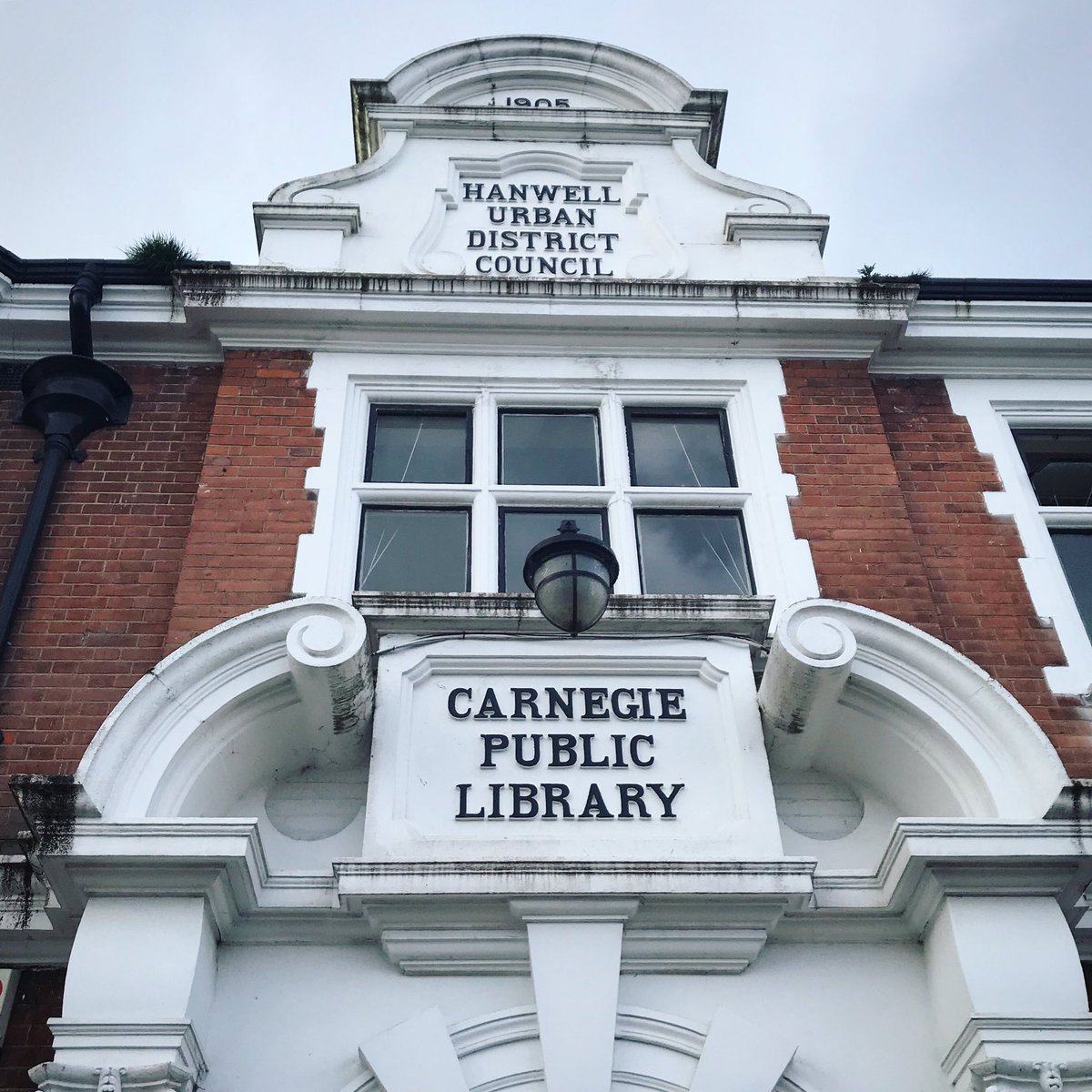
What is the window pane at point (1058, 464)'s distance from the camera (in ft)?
26.2

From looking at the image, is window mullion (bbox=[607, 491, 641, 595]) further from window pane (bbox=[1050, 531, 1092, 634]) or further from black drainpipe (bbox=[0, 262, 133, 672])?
black drainpipe (bbox=[0, 262, 133, 672])

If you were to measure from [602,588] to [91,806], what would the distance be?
231cm

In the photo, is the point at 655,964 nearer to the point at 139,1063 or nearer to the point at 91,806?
the point at 139,1063

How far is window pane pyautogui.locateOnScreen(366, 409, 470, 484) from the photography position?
7383mm

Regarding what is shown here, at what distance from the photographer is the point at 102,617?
6590 millimetres

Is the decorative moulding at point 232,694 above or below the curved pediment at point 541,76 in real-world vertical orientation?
below

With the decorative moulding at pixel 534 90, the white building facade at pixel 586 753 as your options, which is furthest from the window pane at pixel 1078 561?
the decorative moulding at pixel 534 90

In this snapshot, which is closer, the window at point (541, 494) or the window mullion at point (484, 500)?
the window mullion at point (484, 500)

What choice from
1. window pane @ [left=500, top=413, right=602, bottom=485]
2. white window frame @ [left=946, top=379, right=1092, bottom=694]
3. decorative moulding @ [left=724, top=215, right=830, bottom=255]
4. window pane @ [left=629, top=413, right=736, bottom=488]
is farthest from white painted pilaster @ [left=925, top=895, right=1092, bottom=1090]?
decorative moulding @ [left=724, top=215, right=830, bottom=255]

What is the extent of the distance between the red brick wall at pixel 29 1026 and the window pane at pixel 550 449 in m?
3.53

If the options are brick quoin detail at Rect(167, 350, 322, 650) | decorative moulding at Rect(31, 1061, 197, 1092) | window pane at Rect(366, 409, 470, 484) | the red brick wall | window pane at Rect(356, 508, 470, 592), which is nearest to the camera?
decorative moulding at Rect(31, 1061, 197, 1092)

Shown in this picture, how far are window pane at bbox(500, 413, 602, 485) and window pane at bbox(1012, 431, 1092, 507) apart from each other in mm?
2735

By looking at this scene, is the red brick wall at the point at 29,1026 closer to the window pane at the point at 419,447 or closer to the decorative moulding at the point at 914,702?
the window pane at the point at 419,447

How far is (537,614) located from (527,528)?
3.47 ft
